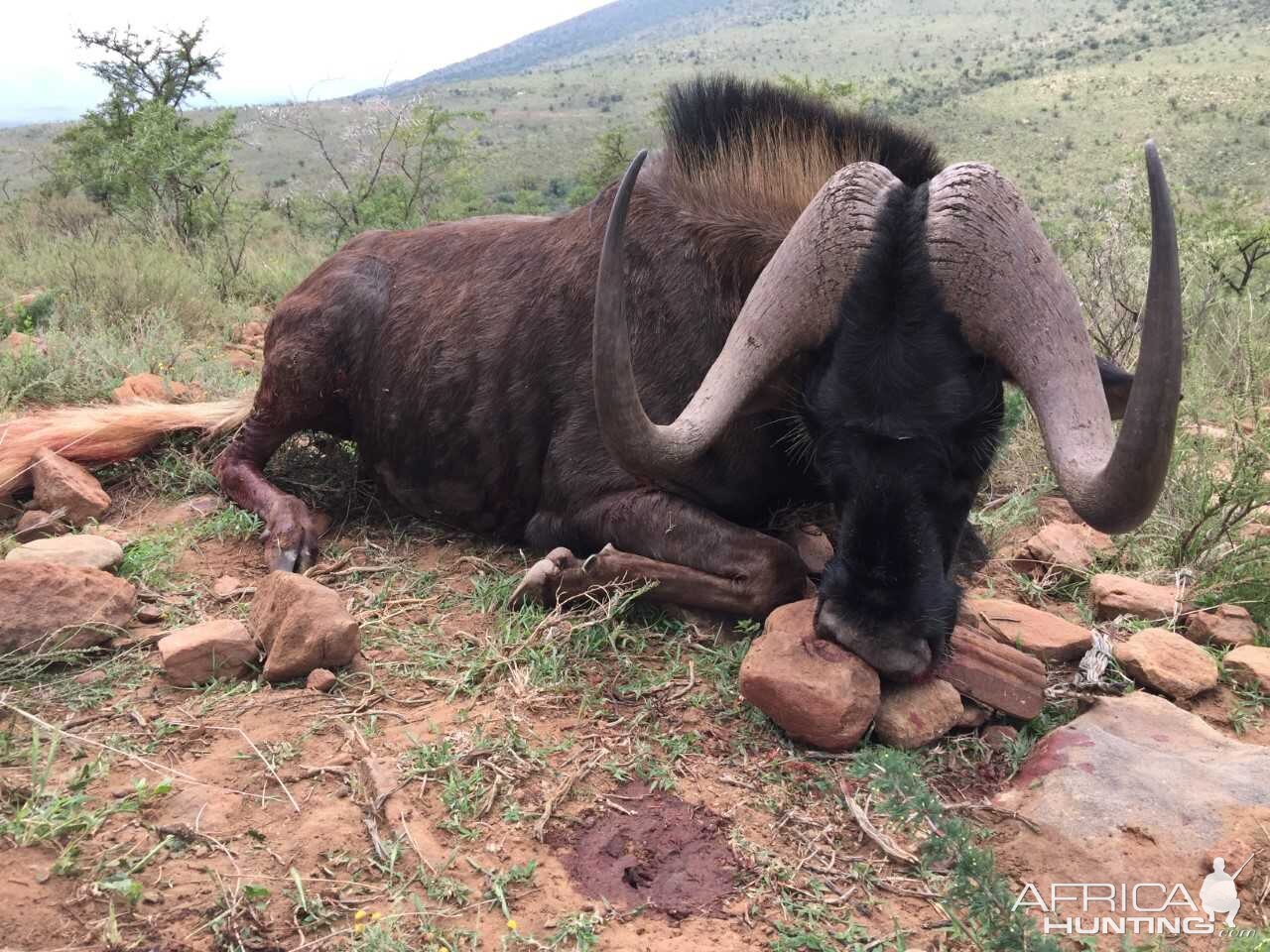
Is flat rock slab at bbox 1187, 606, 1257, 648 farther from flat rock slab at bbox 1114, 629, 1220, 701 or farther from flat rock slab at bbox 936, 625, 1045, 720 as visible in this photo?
flat rock slab at bbox 936, 625, 1045, 720

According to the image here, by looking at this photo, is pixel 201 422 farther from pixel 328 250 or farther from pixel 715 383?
pixel 328 250

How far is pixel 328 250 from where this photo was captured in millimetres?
11727

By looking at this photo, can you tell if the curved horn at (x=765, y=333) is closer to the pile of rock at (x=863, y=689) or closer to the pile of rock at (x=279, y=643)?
the pile of rock at (x=863, y=689)

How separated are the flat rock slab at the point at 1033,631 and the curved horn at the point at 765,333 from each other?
44.8 inches

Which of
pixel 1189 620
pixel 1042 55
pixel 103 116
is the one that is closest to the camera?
pixel 1189 620

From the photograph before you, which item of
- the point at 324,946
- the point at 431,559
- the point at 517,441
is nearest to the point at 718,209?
the point at 517,441

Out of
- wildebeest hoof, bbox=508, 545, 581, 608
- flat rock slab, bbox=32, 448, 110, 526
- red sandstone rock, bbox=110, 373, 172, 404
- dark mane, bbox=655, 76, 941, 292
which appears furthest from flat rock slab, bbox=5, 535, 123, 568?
dark mane, bbox=655, 76, 941, 292

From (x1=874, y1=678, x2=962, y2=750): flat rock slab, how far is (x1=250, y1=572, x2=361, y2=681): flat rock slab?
1.58 metres

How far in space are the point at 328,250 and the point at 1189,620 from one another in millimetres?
10737

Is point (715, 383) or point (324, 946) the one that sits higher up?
point (715, 383)

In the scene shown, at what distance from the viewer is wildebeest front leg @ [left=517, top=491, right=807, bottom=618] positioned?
10.4 ft

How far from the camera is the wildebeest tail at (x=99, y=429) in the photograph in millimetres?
3879

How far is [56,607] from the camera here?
2785 mm

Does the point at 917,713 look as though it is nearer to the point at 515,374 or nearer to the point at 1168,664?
the point at 1168,664
